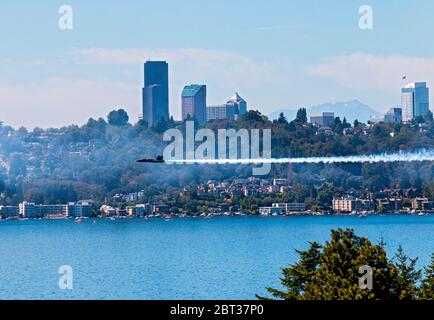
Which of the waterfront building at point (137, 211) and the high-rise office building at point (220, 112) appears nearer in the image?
the waterfront building at point (137, 211)

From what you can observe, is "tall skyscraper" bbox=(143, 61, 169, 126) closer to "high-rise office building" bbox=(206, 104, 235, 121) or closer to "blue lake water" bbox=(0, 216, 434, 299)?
"high-rise office building" bbox=(206, 104, 235, 121)

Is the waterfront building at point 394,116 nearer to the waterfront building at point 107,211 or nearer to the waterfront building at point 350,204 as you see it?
the waterfront building at point 350,204

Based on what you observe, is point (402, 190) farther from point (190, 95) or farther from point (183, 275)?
point (183, 275)

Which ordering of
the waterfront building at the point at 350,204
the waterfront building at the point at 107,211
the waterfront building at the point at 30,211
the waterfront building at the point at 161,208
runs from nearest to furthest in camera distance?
the waterfront building at the point at 350,204
the waterfront building at the point at 107,211
the waterfront building at the point at 161,208
the waterfront building at the point at 30,211

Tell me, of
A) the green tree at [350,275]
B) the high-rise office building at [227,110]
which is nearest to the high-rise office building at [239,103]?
the high-rise office building at [227,110]

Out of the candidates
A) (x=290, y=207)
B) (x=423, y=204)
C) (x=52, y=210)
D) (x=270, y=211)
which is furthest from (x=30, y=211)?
(x=423, y=204)

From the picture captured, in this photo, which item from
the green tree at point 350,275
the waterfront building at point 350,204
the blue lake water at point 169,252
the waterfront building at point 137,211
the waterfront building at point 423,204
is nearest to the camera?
the green tree at point 350,275

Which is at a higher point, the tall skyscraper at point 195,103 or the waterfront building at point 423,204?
the tall skyscraper at point 195,103
